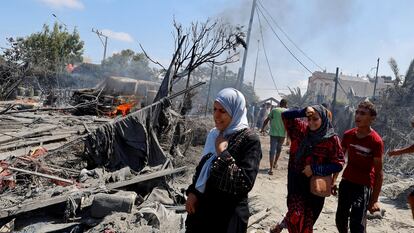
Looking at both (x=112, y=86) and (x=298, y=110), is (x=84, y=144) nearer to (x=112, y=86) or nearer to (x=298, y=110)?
(x=298, y=110)

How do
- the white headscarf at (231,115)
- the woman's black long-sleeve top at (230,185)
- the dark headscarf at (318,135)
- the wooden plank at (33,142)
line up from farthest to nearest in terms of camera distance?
the wooden plank at (33,142), the dark headscarf at (318,135), the white headscarf at (231,115), the woman's black long-sleeve top at (230,185)

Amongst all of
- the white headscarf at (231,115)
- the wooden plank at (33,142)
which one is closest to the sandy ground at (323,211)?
the white headscarf at (231,115)

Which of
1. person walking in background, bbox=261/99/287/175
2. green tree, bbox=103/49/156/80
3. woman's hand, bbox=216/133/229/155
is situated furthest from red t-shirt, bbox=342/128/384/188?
green tree, bbox=103/49/156/80

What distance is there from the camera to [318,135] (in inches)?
139

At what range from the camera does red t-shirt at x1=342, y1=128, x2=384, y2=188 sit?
4012 mm

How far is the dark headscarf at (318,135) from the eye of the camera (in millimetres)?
3518

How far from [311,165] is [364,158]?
3.14ft

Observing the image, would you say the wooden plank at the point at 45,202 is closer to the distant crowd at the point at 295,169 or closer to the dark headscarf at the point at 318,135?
the distant crowd at the point at 295,169

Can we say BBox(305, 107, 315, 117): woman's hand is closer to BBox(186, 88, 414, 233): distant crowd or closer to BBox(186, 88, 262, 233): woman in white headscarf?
BBox(186, 88, 414, 233): distant crowd

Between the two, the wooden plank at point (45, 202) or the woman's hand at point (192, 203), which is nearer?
the woman's hand at point (192, 203)

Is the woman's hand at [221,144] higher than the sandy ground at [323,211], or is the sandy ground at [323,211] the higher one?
the woman's hand at [221,144]

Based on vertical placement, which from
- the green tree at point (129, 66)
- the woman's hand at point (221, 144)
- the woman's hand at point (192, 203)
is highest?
the green tree at point (129, 66)

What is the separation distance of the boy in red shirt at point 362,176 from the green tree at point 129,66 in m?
33.3

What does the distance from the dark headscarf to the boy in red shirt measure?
0.71 m
